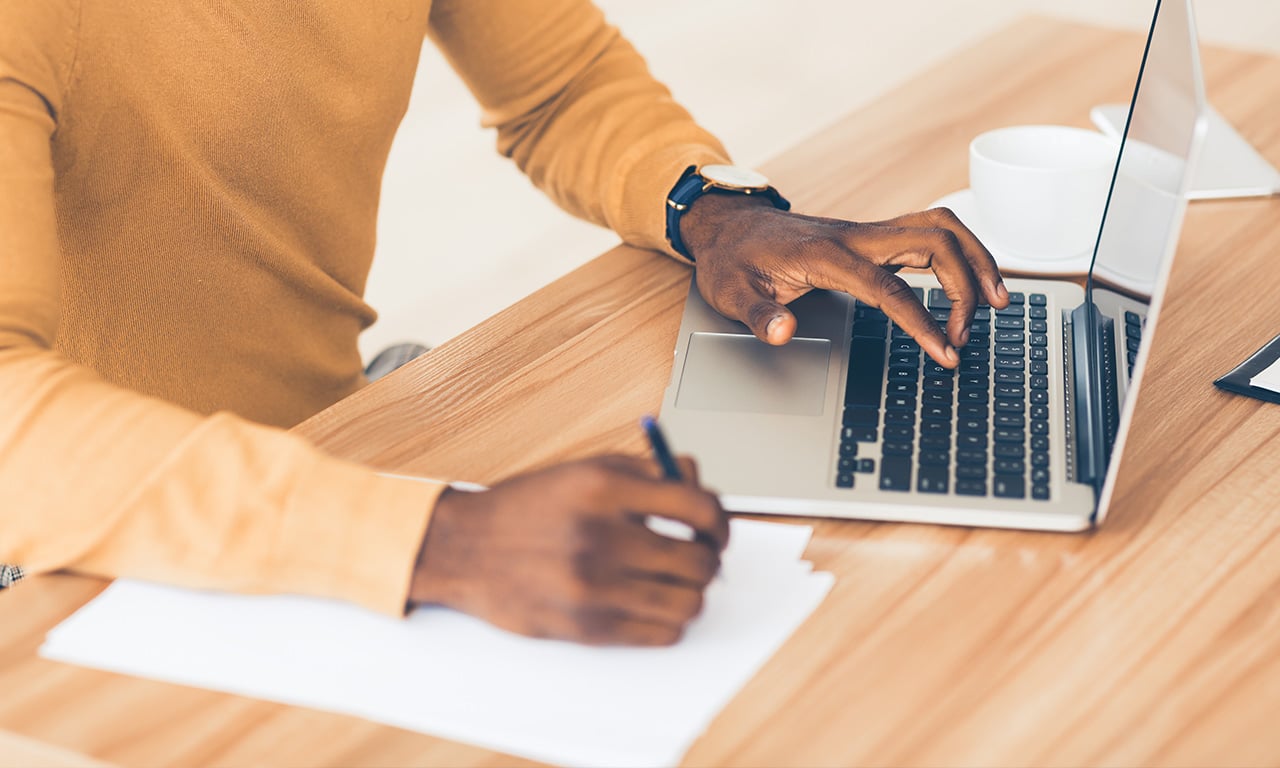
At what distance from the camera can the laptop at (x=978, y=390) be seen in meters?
0.73

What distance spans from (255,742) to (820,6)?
3334 mm

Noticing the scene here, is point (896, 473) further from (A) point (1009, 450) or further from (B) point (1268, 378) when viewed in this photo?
(B) point (1268, 378)

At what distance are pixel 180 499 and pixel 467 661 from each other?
0.18 meters

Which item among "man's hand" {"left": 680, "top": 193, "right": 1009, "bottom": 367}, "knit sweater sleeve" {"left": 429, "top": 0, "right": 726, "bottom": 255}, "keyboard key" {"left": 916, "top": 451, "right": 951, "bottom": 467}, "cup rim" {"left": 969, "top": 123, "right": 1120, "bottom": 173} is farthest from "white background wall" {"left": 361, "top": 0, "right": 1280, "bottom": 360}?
"keyboard key" {"left": 916, "top": 451, "right": 951, "bottom": 467}

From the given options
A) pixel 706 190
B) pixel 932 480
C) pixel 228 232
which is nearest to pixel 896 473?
pixel 932 480

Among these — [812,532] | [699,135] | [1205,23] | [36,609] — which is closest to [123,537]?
[36,609]

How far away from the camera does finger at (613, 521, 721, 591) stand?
624 millimetres

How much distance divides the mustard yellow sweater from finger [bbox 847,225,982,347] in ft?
0.69

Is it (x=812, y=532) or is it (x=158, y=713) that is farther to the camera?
(x=812, y=532)

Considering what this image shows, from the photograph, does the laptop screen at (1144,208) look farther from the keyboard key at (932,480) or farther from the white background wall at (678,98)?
the white background wall at (678,98)

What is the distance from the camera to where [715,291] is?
3.14ft

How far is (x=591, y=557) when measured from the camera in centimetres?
62

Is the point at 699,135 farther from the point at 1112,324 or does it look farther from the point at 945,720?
the point at 945,720

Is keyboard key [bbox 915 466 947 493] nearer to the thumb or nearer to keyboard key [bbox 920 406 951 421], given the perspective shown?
keyboard key [bbox 920 406 951 421]
